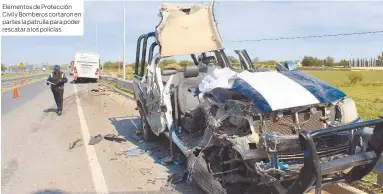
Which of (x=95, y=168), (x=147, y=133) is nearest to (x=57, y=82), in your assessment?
(x=147, y=133)

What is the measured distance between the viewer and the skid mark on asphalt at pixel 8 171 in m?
5.51

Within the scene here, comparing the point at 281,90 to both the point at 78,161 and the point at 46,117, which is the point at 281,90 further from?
the point at 46,117

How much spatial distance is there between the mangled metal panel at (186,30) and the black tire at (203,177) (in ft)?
8.17

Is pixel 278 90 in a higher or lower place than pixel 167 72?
lower

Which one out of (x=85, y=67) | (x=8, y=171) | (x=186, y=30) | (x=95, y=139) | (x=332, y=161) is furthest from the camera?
(x=85, y=67)

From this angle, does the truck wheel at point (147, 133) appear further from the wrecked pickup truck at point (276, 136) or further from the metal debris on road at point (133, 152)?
the wrecked pickup truck at point (276, 136)

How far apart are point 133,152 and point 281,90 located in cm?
384

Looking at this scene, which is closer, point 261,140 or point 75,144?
point 261,140

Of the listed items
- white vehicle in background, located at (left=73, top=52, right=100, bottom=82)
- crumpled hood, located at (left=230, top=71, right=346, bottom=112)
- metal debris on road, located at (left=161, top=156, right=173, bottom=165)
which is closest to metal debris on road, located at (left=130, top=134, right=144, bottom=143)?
metal debris on road, located at (left=161, top=156, right=173, bottom=165)

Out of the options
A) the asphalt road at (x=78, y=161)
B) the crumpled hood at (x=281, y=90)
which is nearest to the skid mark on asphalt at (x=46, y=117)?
the asphalt road at (x=78, y=161)

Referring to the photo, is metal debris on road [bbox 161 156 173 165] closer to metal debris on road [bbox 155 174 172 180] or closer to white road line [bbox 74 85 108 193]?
metal debris on road [bbox 155 174 172 180]

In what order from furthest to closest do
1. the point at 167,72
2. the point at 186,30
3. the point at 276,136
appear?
the point at 167,72 < the point at 186,30 < the point at 276,136

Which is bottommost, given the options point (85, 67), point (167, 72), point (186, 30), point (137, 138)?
point (137, 138)

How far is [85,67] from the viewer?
107ft
